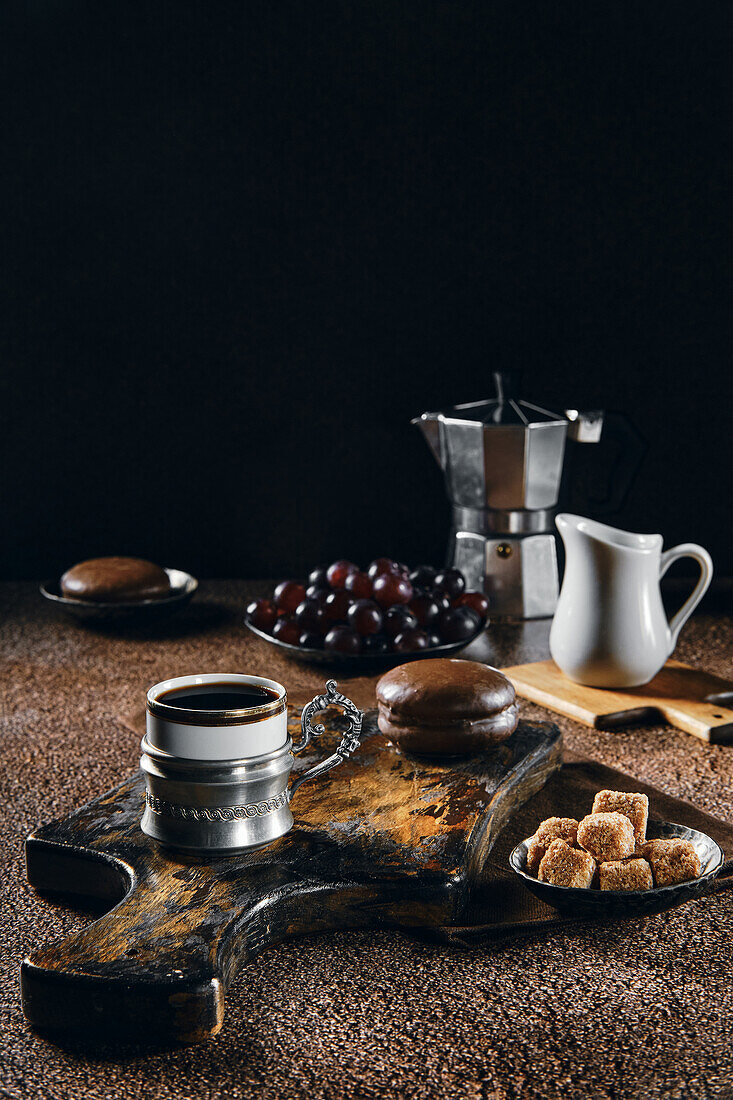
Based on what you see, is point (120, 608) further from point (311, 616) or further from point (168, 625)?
point (311, 616)

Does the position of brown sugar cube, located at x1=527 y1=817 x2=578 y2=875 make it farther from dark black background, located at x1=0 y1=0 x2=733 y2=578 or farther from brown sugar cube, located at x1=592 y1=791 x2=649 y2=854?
dark black background, located at x1=0 y1=0 x2=733 y2=578

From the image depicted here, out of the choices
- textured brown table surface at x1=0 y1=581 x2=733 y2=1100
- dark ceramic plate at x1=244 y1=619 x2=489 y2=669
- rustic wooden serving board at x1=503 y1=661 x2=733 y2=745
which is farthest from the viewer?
dark ceramic plate at x1=244 y1=619 x2=489 y2=669

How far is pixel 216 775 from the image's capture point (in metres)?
0.65

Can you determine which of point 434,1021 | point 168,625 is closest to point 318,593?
point 168,625

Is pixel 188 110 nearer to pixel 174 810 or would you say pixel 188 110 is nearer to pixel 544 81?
pixel 544 81

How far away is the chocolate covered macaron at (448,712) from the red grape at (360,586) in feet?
1.63

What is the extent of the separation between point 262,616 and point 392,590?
0.17 m

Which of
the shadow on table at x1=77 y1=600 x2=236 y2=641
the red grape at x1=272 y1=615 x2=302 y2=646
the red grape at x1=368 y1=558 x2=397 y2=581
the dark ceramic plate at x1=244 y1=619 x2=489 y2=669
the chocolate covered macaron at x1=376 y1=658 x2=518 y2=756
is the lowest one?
the shadow on table at x1=77 y1=600 x2=236 y2=641

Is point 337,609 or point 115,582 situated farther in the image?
point 115,582

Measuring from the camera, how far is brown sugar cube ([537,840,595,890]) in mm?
662

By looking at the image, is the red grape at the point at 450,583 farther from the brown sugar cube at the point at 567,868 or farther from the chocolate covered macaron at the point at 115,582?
the brown sugar cube at the point at 567,868

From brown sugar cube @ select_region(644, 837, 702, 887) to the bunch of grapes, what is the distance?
A: 567mm

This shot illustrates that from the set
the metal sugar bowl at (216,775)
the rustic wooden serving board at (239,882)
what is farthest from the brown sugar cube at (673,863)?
the metal sugar bowl at (216,775)

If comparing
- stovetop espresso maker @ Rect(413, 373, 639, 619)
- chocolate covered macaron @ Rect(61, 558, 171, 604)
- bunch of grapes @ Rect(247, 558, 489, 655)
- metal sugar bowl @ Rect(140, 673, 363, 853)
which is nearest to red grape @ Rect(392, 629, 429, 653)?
bunch of grapes @ Rect(247, 558, 489, 655)
